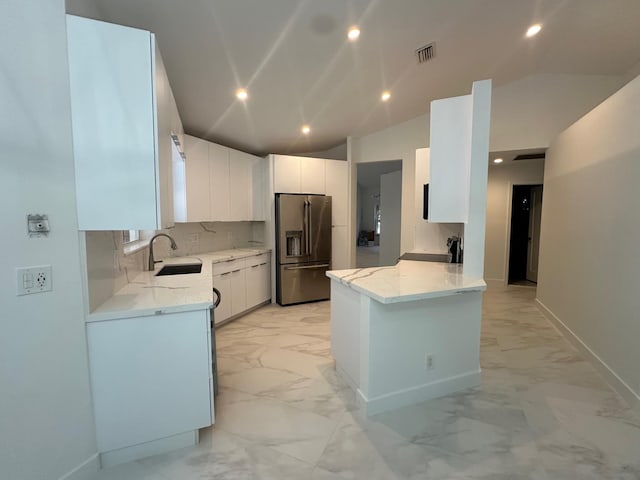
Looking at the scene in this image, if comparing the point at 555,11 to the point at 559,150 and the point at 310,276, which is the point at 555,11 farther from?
the point at 310,276

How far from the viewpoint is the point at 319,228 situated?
466cm

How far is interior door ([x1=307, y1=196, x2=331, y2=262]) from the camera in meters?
4.57

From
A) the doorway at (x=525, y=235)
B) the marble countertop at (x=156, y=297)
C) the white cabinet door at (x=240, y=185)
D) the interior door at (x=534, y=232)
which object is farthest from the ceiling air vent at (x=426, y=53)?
the interior door at (x=534, y=232)

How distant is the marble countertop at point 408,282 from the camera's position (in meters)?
1.90

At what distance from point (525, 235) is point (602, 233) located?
149 inches

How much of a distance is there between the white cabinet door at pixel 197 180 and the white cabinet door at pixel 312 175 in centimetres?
141

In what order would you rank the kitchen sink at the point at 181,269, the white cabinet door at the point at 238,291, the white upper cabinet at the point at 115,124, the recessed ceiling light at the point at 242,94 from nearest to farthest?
1. the white upper cabinet at the point at 115,124
2. the kitchen sink at the point at 181,269
3. the recessed ceiling light at the point at 242,94
4. the white cabinet door at the point at 238,291

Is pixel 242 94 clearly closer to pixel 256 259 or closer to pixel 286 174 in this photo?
pixel 286 174

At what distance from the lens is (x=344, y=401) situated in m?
2.20

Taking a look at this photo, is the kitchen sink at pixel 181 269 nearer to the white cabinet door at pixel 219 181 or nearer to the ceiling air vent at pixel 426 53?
the white cabinet door at pixel 219 181

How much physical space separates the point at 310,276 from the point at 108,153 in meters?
3.41

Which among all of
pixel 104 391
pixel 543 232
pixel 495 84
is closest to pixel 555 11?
pixel 495 84

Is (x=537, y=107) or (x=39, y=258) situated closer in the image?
(x=39, y=258)

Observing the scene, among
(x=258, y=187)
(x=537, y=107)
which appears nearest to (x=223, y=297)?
(x=258, y=187)
